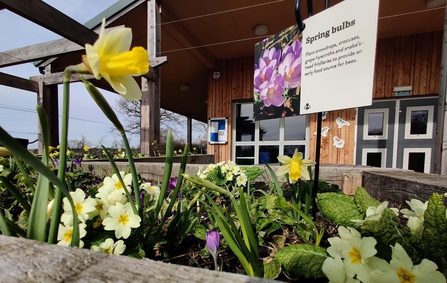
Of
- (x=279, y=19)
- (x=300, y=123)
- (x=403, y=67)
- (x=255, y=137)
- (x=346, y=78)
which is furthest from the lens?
(x=255, y=137)

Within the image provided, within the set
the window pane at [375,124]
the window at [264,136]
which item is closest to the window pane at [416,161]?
the window pane at [375,124]

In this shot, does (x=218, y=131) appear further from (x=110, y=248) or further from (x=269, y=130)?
(x=110, y=248)

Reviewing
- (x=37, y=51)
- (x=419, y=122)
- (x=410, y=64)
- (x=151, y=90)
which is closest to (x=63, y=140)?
(x=151, y=90)

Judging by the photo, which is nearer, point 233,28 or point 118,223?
point 118,223

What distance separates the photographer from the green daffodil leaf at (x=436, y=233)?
388mm

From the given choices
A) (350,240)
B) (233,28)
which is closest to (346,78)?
(350,240)

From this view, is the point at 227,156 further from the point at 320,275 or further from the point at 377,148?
the point at 320,275

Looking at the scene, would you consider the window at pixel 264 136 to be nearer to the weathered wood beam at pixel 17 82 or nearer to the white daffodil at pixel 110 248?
the weathered wood beam at pixel 17 82

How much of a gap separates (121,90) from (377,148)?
4.86 m

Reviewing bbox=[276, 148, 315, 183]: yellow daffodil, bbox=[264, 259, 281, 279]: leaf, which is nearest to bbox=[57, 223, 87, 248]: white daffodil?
bbox=[264, 259, 281, 279]: leaf

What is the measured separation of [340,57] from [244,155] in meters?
4.56

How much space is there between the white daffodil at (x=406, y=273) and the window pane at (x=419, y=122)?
478cm

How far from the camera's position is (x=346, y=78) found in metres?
0.76

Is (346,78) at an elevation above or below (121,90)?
above
